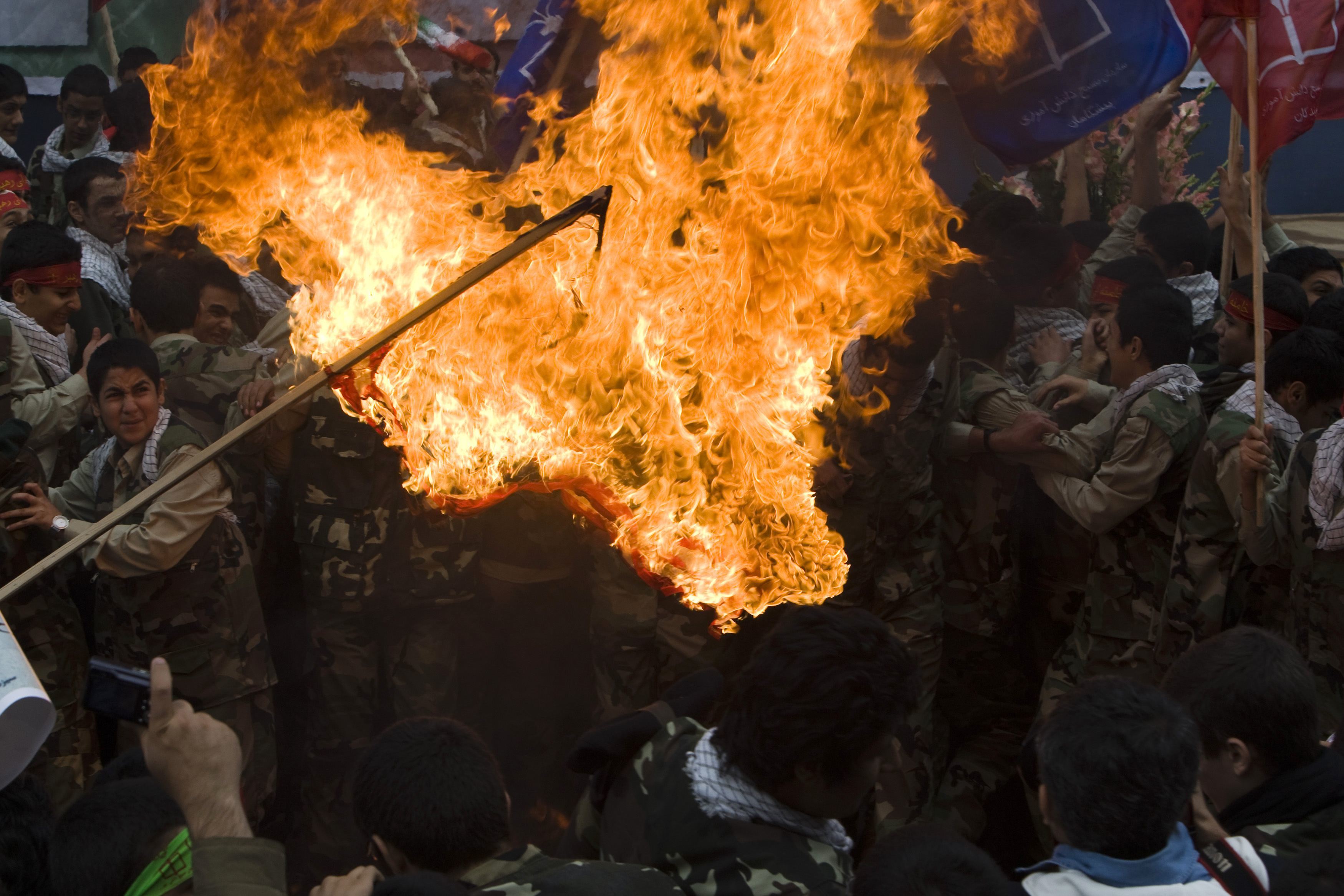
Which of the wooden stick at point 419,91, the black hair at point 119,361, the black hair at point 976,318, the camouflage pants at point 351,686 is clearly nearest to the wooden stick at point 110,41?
the wooden stick at point 419,91

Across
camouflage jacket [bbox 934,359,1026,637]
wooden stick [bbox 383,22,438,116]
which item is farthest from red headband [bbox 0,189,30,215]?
camouflage jacket [bbox 934,359,1026,637]

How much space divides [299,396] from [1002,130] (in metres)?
4.07

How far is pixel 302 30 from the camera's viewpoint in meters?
5.33

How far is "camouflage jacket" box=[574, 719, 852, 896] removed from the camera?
2668 mm

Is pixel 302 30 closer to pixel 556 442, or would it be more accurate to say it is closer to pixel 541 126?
pixel 541 126

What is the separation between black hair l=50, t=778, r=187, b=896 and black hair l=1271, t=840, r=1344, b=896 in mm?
2499

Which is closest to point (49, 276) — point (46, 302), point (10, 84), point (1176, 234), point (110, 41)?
point (46, 302)

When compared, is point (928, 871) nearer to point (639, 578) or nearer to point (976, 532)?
point (639, 578)

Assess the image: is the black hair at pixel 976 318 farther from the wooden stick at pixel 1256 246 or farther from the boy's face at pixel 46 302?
the boy's face at pixel 46 302

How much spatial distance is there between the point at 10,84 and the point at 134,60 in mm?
1271

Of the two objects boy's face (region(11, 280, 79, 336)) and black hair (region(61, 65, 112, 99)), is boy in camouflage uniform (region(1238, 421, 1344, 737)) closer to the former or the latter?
boy's face (region(11, 280, 79, 336))

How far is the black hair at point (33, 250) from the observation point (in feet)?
19.3

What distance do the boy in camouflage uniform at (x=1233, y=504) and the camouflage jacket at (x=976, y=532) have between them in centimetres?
94

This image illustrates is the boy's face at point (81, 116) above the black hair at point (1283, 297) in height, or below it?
above
